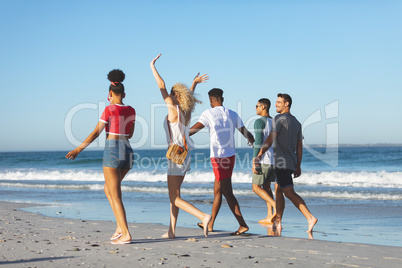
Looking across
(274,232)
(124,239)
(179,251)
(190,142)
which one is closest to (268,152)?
(274,232)

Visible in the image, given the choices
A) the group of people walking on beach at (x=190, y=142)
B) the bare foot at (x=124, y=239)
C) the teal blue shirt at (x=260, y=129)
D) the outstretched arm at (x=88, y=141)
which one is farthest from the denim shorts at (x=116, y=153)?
the teal blue shirt at (x=260, y=129)

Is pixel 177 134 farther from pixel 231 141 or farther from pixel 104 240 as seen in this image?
pixel 104 240

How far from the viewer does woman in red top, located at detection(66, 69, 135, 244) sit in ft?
15.5

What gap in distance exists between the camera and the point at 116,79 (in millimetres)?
4871

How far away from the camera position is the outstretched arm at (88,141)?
446cm

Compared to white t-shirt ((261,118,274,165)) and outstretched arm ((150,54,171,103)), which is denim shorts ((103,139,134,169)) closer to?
outstretched arm ((150,54,171,103))

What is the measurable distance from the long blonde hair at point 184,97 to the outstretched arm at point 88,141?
0.93 m

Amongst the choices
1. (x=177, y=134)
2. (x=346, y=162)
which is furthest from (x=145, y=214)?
(x=346, y=162)

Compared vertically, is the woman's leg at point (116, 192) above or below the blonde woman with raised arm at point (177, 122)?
below

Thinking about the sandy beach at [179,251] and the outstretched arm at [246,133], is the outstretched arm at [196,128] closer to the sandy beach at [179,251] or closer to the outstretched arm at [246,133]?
the outstretched arm at [246,133]

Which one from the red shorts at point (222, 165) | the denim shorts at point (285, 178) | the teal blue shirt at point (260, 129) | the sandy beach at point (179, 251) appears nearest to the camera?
the sandy beach at point (179, 251)

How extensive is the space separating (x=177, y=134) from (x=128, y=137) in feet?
1.85

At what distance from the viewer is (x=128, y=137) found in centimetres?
483

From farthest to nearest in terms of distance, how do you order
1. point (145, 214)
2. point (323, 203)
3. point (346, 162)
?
1. point (346, 162)
2. point (323, 203)
3. point (145, 214)
